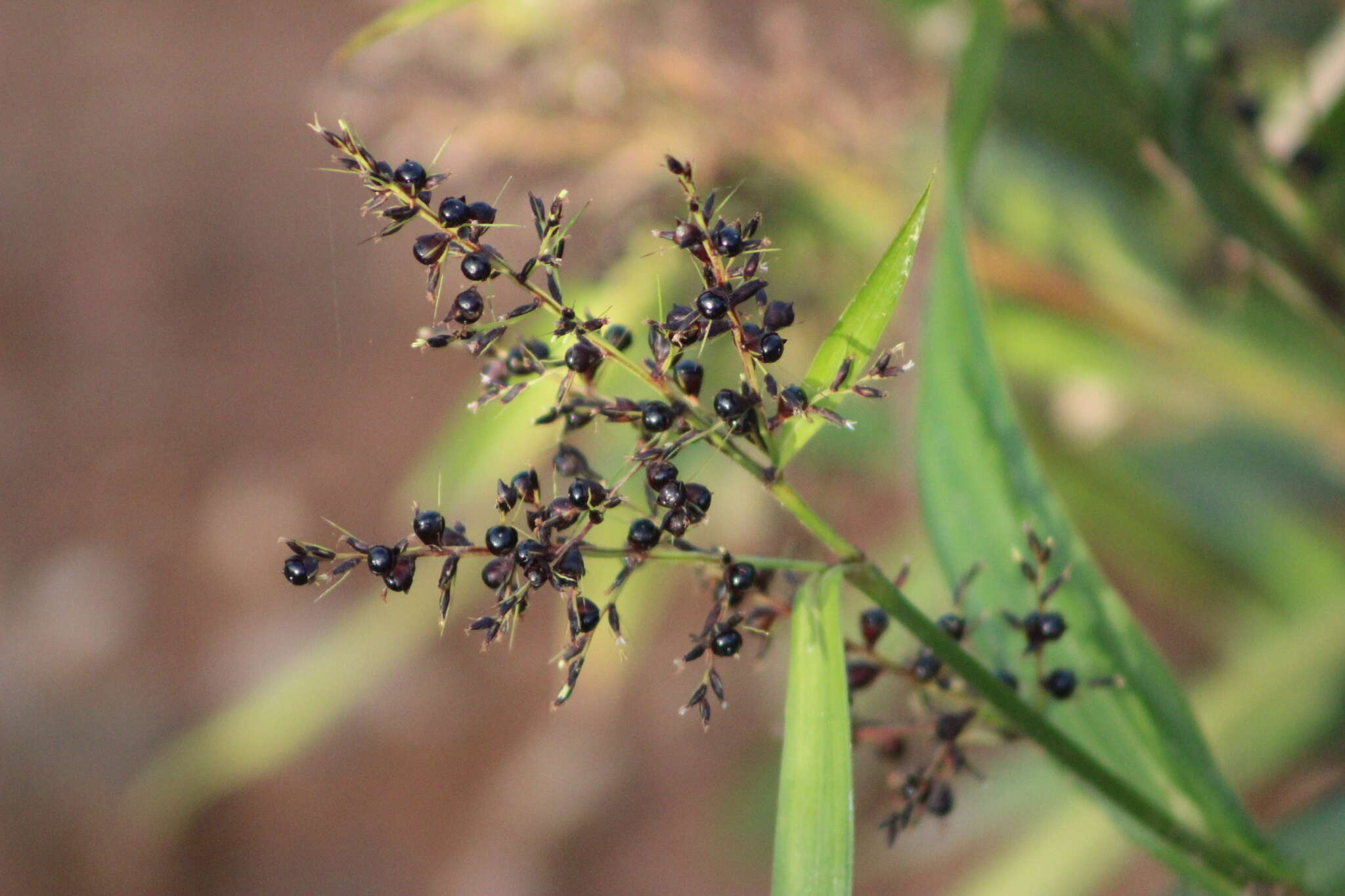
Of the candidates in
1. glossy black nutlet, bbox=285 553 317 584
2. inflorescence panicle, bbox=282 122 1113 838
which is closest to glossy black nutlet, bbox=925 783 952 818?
inflorescence panicle, bbox=282 122 1113 838

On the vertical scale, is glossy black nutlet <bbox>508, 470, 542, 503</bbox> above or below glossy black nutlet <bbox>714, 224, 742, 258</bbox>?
below

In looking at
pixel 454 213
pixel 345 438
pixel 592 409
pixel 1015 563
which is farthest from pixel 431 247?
pixel 345 438

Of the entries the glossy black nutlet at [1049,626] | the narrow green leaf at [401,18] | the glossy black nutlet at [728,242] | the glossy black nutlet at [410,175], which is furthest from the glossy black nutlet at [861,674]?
the narrow green leaf at [401,18]

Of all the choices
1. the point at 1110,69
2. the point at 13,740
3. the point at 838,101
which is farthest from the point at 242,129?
the point at 1110,69

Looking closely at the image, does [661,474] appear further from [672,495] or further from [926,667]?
[926,667]

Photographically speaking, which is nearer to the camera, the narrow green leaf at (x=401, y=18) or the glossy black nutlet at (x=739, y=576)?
the glossy black nutlet at (x=739, y=576)

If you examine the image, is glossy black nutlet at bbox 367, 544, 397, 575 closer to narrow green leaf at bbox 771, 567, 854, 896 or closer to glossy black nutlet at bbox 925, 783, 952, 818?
narrow green leaf at bbox 771, 567, 854, 896

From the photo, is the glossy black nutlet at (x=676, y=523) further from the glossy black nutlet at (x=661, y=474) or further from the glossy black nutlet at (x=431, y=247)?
the glossy black nutlet at (x=431, y=247)

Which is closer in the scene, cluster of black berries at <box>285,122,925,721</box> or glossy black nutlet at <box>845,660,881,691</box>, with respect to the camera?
cluster of black berries at <box>285,122,925,721</box>
